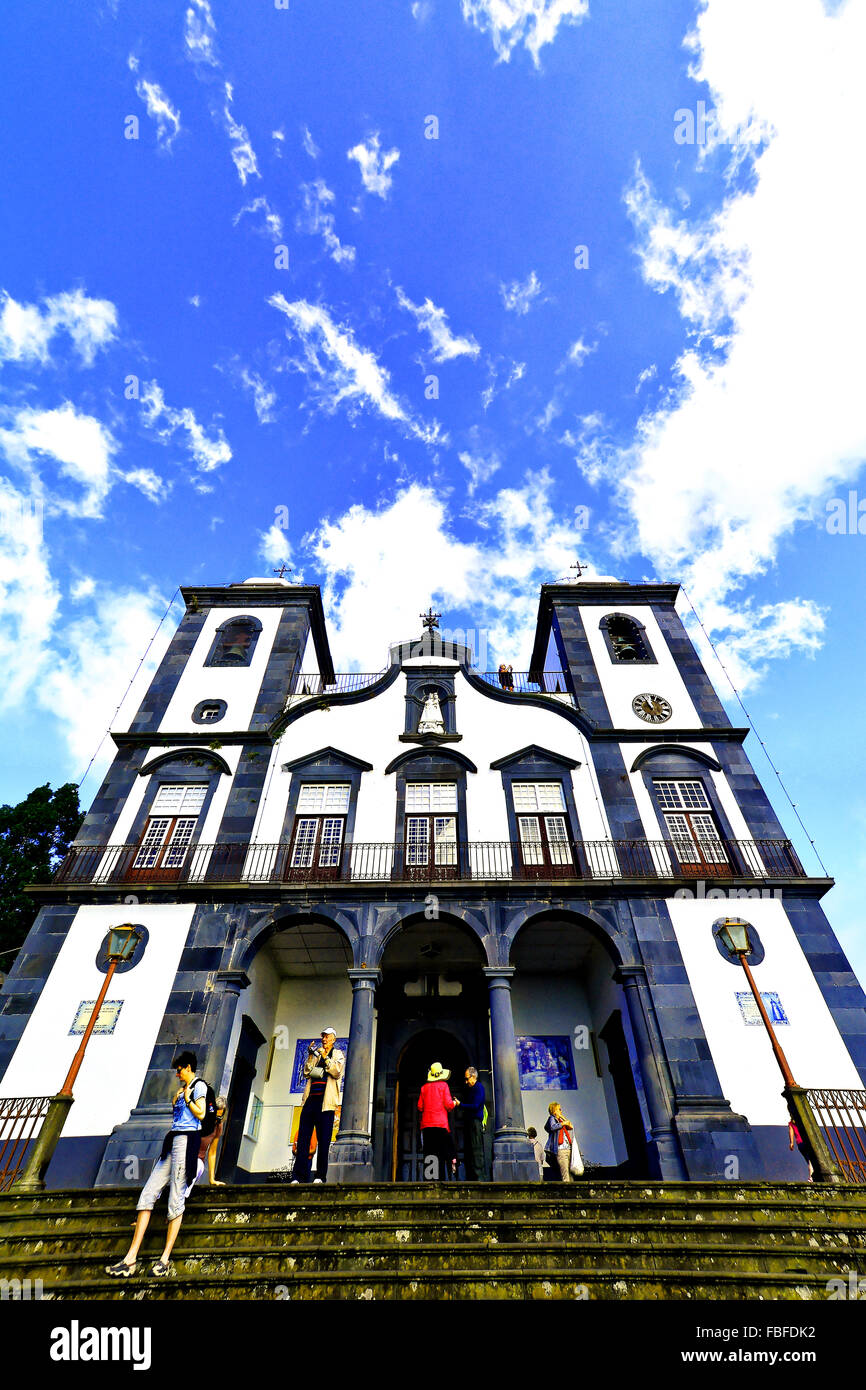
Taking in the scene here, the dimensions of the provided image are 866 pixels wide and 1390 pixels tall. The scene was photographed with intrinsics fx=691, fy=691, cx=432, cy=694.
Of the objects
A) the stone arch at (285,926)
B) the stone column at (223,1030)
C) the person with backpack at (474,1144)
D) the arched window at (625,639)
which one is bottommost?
the person with backpack at (474,1144)

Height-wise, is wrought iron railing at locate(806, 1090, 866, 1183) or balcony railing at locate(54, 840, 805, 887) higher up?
balcony railing at locate(54, 840, 805, 887)

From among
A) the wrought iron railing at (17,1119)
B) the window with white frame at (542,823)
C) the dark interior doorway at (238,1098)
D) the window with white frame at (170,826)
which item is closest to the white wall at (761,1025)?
the window with white frame at (542,823)

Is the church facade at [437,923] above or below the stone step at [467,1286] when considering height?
above

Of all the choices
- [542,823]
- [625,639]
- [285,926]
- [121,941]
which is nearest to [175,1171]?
[121,941]

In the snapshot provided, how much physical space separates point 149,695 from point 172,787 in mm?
2909

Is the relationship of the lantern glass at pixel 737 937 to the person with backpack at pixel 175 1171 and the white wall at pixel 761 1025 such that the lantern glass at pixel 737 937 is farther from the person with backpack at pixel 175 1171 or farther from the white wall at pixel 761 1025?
the person with backpack at pixel 175 1171

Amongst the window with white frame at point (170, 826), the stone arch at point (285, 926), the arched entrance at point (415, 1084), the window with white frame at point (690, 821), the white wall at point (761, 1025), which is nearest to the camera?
the white wall at point (761, 1025)

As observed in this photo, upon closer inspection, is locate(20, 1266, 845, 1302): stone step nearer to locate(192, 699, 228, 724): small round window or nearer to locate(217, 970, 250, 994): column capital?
locate(217, 970, 250, 994): column capital

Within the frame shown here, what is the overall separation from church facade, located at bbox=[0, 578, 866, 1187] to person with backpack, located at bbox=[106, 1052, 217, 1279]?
14.9ft

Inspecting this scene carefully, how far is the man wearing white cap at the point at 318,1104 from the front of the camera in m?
8.67

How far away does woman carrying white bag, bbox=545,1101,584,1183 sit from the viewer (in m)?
9.78

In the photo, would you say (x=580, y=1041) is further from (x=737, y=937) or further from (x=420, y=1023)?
(x=737, y=937)

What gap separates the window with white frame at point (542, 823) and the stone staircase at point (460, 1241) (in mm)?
6515

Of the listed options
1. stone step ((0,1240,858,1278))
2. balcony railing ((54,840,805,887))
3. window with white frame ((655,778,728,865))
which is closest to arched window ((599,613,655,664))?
window with white frame ((655,778,728,865))
